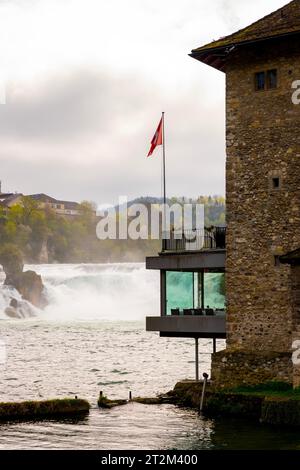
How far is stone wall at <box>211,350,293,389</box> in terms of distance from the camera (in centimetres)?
3388

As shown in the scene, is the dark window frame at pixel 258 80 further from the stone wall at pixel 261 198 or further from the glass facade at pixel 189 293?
the glass facade at pixel 189 293

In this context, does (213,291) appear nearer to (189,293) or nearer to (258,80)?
(189,293)

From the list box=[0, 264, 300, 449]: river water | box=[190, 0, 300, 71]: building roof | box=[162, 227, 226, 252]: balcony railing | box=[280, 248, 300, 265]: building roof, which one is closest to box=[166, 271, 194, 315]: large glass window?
box=[162, 227, 226, 252]: balcony railing

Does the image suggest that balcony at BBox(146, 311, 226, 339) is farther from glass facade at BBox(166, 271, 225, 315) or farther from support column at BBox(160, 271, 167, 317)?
glass facade at BBox(166, 271, 225, 315)

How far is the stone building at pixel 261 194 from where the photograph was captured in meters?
34.5

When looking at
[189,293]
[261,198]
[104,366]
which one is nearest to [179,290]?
[189,293]

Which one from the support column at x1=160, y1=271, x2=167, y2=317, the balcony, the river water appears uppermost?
the support column at x1=160, y1=271, x2=167, y2=317

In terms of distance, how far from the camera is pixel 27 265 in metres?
196

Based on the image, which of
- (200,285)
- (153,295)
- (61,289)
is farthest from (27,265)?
(200,285)

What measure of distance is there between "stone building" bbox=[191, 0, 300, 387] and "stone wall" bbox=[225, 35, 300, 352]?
4 centimetres

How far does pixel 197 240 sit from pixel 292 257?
21.5 feet
